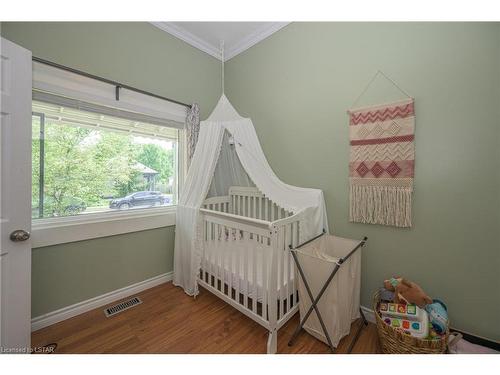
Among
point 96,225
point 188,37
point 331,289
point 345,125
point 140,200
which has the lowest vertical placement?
point 331,289

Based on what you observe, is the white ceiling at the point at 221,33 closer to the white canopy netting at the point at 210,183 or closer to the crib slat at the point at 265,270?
the white canopy netting at the point at 210,183

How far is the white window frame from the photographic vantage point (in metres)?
1.61

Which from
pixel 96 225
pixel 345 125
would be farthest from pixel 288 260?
pixel 96 225

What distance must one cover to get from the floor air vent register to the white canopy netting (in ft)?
1.33

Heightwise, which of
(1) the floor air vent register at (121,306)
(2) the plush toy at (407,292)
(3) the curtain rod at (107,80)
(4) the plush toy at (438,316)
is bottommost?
(1) the floor air vent register at (121,306)

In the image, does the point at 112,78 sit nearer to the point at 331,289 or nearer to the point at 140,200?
Answer: the point at 140,200

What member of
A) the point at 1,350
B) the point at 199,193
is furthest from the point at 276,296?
the point at 1,350

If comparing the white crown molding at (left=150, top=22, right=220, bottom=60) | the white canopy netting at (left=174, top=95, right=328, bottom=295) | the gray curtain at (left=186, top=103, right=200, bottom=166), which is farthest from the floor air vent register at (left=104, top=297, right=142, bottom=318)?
the white crown molding at (left=150, top=22, right=220, bottom=60)

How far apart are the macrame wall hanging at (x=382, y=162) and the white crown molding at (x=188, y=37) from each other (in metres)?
1.97

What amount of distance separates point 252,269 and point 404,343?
1.07 metres

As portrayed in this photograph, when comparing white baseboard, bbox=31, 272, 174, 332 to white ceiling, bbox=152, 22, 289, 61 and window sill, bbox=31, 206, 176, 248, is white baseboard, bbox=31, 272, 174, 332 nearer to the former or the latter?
window sill, bbox=31, 206, 176, 248

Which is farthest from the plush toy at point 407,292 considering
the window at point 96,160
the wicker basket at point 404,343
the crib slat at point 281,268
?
the window at point 96,160

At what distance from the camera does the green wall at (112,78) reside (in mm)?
1611

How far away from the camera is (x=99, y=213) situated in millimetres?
1965
